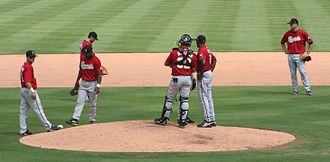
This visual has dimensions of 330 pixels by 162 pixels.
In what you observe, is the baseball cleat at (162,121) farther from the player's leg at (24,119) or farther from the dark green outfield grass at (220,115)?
the player's leg at (24,119)

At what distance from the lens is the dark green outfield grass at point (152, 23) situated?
37.7 meters

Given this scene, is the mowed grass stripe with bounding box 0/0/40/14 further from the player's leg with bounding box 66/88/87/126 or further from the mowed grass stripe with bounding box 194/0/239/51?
the player's leg with bounding box 66/88/87/126

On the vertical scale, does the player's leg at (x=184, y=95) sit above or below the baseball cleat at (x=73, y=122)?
above

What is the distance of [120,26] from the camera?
4350 centimetres

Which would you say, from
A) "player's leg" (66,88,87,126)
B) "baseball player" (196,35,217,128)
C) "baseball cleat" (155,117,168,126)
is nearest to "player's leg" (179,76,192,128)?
"baseball cleat" (155,117,168,126)

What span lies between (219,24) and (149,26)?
362cm

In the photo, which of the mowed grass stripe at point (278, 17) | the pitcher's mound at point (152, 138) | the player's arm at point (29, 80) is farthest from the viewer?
the mowed grass stripe at point (278, 17)

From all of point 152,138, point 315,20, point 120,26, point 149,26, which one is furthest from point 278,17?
point 152,138

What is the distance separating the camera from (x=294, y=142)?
614 inches

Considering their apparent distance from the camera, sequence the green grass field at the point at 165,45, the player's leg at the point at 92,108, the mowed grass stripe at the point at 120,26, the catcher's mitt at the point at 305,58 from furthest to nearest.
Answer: the mowed grass stripe at the point at 120,26 < the catcher's mitt at the point at 305,58 < the player's leg at the point at 92,108 < the green grass field at the point at 165,45

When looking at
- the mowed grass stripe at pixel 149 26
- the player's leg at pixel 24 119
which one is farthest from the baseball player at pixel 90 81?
Result: the mowed grass stripe at pixel 149 26

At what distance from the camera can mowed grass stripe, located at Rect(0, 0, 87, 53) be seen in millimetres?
37594

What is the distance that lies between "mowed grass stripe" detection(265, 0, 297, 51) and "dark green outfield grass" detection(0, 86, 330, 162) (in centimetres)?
1347

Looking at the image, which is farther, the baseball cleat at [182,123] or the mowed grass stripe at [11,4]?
the mowed grass stripe at [11,4]
